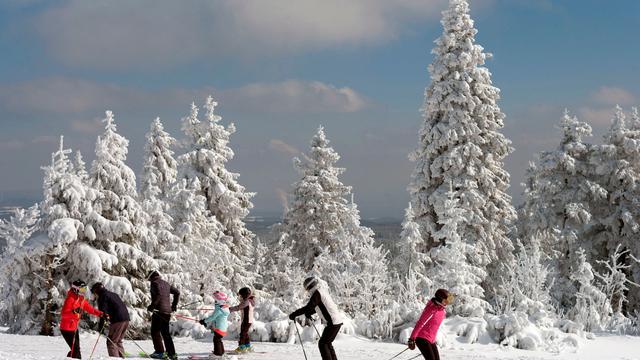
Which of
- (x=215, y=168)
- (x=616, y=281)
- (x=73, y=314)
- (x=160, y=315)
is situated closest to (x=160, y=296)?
(x=160, y=315)

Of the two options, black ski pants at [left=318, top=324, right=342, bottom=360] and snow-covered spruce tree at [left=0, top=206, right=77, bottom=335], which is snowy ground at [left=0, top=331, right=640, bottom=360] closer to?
black ski pants at [left=318, top=324, right=342, bottom=360]

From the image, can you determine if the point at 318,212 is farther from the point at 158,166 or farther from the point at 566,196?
the point at 566,196

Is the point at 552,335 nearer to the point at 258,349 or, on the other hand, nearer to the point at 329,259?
the point at 258,349

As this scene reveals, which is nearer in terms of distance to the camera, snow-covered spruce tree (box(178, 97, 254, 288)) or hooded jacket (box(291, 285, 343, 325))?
hooded jacket (box(291, 285, 343, 325))

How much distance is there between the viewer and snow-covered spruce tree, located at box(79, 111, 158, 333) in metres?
19.5

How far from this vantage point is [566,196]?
27.1 metres

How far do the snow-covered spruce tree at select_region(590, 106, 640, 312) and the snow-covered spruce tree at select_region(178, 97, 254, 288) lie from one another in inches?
Result: 668

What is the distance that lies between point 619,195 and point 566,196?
2310 millimetres

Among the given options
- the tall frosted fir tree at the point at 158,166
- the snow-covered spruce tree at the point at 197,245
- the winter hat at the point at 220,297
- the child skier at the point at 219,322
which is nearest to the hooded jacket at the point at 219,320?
the child skier at the point at 219,322

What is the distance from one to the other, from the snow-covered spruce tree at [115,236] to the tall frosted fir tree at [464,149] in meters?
11.5

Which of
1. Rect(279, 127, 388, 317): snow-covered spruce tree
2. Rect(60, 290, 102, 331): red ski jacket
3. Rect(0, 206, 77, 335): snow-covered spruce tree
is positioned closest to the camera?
Rect(60, 290, 102, 331): red ski jacket

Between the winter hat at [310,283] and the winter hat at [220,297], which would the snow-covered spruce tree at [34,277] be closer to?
the winter hat at [220,297]

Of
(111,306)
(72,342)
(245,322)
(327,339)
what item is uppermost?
(111,306)

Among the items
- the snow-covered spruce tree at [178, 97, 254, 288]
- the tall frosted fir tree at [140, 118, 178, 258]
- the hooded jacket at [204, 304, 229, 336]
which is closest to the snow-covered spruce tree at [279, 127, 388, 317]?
the snow-covered spruce tree at [178, 97, 254, 288]
